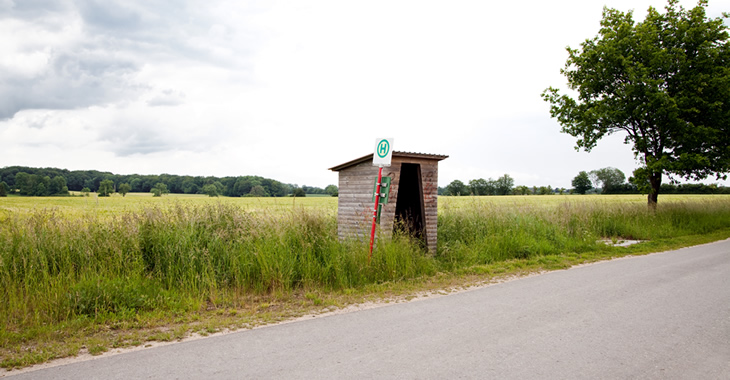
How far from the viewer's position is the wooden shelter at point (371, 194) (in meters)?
→ 10.1

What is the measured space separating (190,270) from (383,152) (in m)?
4.29

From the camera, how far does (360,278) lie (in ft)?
26.9

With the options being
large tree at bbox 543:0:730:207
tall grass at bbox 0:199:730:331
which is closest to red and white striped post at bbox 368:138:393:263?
tall grass at bbox 0:199:730:331

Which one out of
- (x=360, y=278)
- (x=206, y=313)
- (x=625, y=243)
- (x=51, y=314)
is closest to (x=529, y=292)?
(x=360, y=278)

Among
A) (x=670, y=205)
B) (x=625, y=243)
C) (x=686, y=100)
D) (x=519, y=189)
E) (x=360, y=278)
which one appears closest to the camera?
(x=360, y=278)

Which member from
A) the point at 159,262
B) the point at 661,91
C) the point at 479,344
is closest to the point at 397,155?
the point at 159,262

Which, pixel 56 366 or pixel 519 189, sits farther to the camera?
pixel 519 189

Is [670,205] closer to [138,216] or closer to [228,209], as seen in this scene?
[228,209]

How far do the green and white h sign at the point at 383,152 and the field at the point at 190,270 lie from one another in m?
1.75

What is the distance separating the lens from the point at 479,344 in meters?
4.83

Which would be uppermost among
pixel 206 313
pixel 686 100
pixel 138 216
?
pixel 686 100

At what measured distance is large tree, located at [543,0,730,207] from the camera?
20.2m

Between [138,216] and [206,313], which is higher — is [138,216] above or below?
above

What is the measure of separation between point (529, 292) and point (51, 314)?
7.55 m
